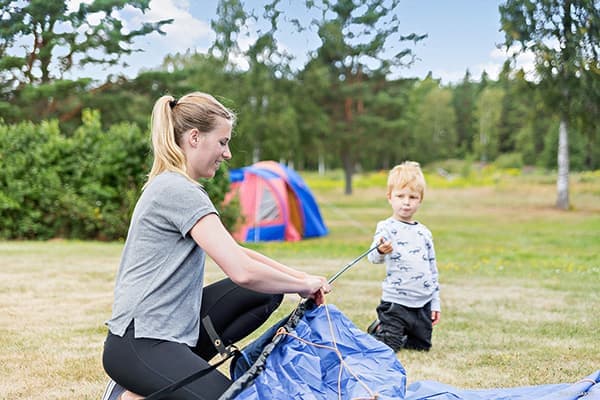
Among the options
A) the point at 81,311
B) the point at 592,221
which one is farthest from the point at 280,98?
the point at 81,311

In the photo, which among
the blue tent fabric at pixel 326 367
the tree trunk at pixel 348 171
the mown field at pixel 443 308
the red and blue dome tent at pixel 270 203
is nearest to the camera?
the blue tent fabric at pixel 326 367

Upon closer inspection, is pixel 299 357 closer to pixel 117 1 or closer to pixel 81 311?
pixel 81 311

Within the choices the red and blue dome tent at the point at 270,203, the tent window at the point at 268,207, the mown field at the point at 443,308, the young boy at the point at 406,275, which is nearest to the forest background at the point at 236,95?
the red and blue dome tent at the point at 270,203

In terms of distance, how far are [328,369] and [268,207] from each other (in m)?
9.04

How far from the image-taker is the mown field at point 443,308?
307 cm

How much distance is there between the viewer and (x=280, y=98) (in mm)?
23250

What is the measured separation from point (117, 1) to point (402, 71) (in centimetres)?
1666

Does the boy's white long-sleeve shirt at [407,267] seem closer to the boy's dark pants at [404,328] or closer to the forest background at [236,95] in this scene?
the boy's dark pants at [404,328]

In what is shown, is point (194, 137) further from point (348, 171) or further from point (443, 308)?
point (348, 171)

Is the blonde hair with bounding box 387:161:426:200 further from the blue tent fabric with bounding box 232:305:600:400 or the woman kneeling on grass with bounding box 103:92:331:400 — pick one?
the woman kneeling on grass with bounding box 103:92:331:400

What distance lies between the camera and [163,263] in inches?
79.4

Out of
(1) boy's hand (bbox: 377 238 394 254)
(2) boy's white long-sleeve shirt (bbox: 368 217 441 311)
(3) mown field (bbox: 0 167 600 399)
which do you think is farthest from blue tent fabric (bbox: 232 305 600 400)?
(2) boy's white long-sleeve shirt (bbox: 368 217 441 311)

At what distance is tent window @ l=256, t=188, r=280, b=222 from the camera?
441 inches

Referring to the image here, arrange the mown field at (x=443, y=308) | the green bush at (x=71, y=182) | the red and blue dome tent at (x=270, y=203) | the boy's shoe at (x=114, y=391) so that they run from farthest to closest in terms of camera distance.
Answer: the red and blue dome tent at (x=270, y=203)
the green bush at (x=71, y=182)
the mown field at (x=443, y=308)
the boy's shoe at (x=114, y=391)
